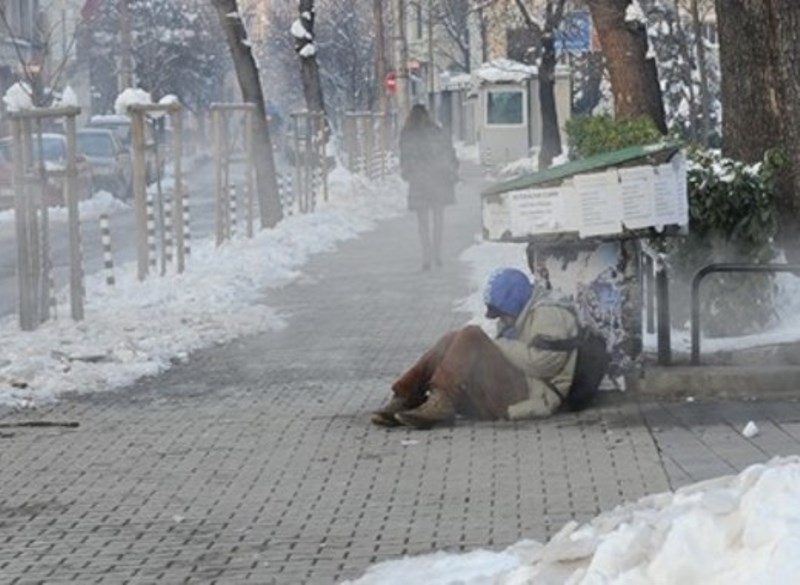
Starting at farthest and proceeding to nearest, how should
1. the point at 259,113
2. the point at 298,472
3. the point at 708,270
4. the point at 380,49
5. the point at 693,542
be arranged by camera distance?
1. the point at 380,49
2. the point at 259,113
3. the point at 708,270
4. the point at 298,472
5. the point at 693,542

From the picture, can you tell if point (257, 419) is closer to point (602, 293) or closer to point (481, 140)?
point (602, 293)

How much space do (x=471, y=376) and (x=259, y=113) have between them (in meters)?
20.7

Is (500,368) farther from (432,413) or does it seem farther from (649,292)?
(649,292)

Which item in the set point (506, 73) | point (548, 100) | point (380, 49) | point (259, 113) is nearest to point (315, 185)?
point (548, 100)

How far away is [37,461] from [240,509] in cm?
188

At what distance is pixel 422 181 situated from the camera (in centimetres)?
2291

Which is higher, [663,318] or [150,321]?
[663,318]

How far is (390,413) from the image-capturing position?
11.1 m

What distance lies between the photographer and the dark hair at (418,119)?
22828mm

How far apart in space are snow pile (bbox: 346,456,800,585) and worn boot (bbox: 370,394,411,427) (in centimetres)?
427

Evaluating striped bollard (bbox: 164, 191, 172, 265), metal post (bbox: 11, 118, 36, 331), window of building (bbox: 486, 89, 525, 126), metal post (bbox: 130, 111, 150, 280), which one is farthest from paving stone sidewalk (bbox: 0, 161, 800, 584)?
window of building (bbox: 486, 89, 525, 126)

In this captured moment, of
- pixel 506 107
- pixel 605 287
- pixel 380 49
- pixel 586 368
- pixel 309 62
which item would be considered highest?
pixel 380 49

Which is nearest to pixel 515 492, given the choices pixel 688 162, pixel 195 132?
pixel 688 162

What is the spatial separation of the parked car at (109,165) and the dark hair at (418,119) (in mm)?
24184
